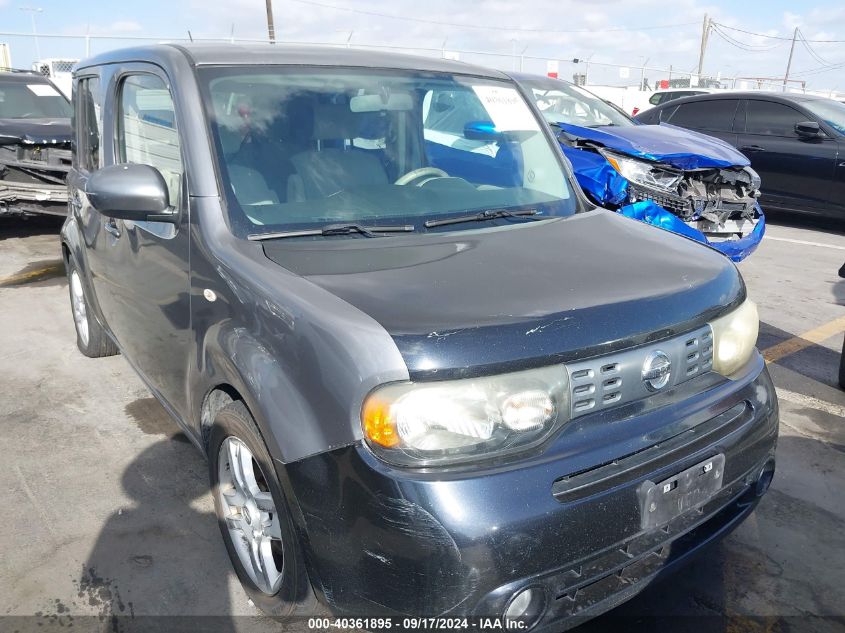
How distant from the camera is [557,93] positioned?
7.21 metres

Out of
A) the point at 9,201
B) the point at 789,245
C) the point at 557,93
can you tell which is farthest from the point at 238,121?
the point at 789,245

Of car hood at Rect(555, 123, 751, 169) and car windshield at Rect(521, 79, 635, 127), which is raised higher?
car windshield at Rect(521, 79, 635, 127)

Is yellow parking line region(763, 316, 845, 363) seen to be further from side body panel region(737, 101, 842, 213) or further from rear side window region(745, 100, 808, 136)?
rear side window region(745, 100, 808, 136)

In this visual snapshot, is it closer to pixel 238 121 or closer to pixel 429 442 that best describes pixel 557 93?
pixel 238 121

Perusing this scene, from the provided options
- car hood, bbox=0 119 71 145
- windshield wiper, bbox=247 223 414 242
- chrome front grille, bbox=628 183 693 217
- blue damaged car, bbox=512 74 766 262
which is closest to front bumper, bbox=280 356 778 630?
windshield wiper, bbox=247 223 414 242

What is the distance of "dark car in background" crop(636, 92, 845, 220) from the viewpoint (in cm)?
858

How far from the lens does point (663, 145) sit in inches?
240

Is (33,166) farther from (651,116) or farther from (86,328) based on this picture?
(651,116)

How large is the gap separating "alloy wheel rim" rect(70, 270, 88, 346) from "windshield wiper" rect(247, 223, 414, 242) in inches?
102

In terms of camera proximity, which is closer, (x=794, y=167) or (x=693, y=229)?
(x=693, y=229)

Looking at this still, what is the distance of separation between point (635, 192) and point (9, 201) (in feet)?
20.7

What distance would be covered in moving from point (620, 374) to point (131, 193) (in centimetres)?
171

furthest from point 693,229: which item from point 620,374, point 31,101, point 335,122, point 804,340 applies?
point 31,101

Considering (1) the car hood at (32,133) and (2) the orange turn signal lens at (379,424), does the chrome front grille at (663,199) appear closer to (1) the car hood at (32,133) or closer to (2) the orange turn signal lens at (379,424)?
(2) the orange turn signal lens at (379,424)
